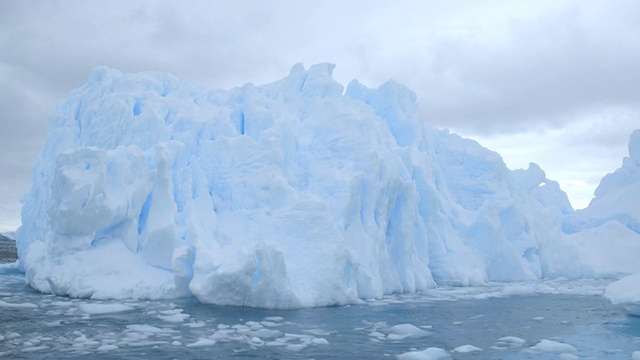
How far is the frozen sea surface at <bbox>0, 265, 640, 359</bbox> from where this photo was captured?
9.57m

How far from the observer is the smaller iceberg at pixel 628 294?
14061 mm

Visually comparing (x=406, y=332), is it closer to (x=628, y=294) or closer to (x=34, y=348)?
(x=628, y=294)

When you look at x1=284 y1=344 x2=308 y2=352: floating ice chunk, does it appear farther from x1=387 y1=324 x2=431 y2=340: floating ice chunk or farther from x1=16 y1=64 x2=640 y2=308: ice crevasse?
x1=16 y1=64 x2=640 y2=308: ice crevasse

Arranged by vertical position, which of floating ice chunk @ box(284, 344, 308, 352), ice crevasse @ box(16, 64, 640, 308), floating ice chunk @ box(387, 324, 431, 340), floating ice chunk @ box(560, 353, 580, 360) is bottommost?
floating ice chunk @ box(560, 353, 580, 360)

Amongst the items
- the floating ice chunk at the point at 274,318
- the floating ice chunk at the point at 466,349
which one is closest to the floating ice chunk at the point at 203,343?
the floating ice chunk at the point at 274,318

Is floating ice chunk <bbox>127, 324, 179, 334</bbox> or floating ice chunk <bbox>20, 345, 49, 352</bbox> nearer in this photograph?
floating ice chunk <bbox>20, 345, 49, 352</bbox>

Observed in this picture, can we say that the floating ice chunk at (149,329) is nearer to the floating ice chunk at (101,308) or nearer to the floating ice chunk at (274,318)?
the floating ice chunk at (101,308)

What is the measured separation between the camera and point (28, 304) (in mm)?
13609

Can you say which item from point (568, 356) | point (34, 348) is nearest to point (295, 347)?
point (34, 348)

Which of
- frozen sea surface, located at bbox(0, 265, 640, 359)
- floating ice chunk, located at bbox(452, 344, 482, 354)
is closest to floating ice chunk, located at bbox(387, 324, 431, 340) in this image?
frozen sea surface, located at bbox(0, 265, 640, 359)

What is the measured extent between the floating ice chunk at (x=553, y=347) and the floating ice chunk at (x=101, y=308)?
8.32 meters

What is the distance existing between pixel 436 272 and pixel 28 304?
13002 mm

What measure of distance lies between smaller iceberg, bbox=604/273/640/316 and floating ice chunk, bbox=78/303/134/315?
11.1 meters

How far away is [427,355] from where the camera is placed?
953cm
